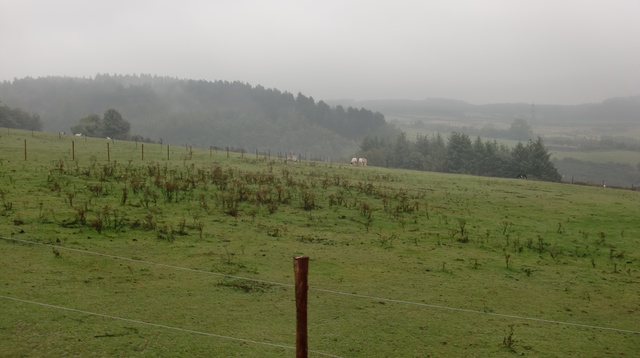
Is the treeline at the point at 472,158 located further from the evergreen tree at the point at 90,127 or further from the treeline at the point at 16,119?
the treeline at the point at 16,119

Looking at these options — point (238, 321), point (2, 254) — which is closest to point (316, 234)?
point (238, 321)

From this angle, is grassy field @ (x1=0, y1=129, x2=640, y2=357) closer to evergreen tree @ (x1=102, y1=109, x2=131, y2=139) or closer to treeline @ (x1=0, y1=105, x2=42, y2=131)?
evergreen tree @ (x1=102, y1=109, x2=131, y2=139)

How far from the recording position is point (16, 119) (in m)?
110

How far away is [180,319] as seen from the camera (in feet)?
35.0

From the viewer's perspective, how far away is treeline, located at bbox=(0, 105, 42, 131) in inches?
4043

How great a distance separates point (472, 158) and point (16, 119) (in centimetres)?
9682

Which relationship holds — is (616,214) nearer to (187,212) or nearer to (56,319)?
(187,212)

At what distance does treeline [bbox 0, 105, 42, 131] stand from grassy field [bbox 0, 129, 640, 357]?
88.3 meters

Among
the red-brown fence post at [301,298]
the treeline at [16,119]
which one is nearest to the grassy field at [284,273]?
the red-brown fence post at [301,298]

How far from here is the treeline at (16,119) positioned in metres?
103

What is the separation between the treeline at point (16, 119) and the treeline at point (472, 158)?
256 feet

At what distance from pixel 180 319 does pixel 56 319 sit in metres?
2.35

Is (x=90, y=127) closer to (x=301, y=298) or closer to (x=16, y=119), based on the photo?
(x=16, y=119)

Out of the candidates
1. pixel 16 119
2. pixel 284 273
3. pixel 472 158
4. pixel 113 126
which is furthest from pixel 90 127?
pixel 284 273
